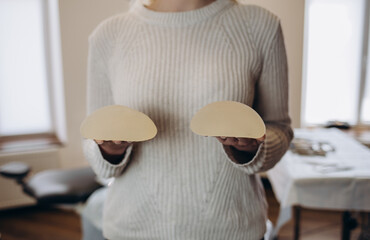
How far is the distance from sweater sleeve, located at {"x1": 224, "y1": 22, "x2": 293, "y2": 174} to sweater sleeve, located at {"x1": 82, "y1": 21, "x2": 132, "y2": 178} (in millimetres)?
159

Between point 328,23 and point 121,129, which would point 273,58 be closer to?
point 328,23

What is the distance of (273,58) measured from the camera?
0.44 meters

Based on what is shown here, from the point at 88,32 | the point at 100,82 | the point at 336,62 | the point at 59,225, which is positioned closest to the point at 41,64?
the point at 88,32

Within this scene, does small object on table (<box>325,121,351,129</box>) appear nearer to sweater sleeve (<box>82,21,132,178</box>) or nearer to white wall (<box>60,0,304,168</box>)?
white wall (<box>60,0,304,168</box>)

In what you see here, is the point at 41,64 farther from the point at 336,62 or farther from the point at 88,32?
the point at 336,62

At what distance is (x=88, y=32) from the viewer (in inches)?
25.5

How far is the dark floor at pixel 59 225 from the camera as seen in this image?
6.22 ft

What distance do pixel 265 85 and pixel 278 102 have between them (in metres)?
0.03

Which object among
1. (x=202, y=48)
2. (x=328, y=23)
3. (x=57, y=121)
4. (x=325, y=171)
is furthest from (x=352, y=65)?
(x=325, y=171)

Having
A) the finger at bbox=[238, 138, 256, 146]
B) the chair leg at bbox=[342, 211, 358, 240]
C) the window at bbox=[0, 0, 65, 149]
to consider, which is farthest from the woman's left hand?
the chair leg at bbox=[342, 211, 358, 240]

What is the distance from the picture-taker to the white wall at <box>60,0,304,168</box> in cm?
47

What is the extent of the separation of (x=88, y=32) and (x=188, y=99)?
28cm

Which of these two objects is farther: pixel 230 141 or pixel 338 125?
pixel 338 125

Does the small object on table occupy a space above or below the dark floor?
above
